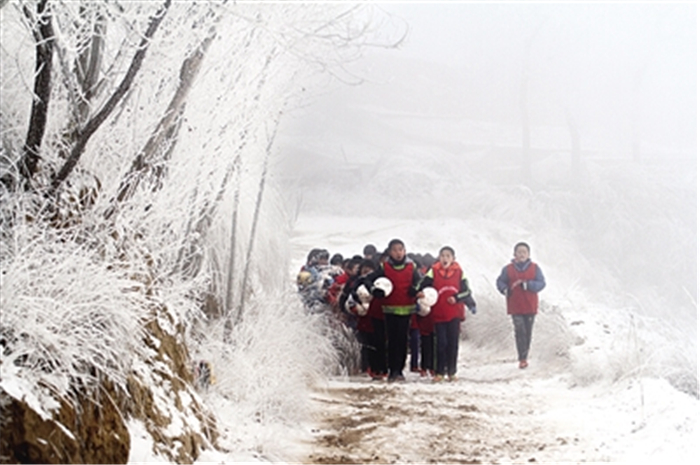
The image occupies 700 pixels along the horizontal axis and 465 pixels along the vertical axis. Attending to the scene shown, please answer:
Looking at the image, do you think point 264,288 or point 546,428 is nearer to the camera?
point 546,428

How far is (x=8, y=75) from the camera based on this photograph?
16.1 ft

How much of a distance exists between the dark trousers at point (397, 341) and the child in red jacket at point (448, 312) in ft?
1.30

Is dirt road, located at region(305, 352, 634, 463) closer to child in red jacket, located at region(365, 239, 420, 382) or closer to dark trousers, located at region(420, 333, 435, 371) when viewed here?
child in red jacket, located at region(365, 239, 420, 382)

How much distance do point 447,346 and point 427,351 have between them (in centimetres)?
45

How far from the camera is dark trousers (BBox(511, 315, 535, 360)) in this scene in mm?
9977

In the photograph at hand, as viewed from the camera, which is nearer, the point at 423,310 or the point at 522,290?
the point at 423,310

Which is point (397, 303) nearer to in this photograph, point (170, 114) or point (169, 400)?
point (170, 114)

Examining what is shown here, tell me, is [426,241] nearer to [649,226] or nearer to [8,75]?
[649,226]

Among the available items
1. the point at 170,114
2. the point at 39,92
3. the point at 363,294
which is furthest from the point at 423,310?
the point at 39,92

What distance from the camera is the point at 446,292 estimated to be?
9.23 meters

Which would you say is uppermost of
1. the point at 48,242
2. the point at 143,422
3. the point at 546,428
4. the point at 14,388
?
the point at 48,242

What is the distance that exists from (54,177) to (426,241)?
21718 millimetres

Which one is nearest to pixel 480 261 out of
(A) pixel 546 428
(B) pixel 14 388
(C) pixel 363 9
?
(A) pixel 546 428

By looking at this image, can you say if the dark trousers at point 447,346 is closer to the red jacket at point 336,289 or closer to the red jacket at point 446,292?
the red jacket at point 446,292
